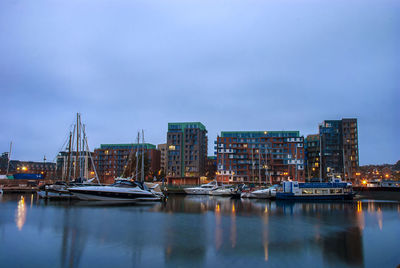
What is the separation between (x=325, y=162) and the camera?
6727 inches

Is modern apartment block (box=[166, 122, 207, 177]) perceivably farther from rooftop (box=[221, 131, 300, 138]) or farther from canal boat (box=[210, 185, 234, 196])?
canal boat (box=[210, 185, 234, 196])

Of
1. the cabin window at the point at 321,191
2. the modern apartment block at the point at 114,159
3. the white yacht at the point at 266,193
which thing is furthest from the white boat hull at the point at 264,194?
the modern apartment block at the point at 114,159

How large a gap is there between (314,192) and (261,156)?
7962 centimetres

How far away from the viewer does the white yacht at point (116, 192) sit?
55969 mm

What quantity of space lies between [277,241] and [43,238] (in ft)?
63.0

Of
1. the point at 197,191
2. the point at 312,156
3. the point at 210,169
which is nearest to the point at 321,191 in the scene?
the point at 197,191

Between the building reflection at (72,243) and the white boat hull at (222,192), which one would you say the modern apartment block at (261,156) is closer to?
the white boat hull at (222,192)

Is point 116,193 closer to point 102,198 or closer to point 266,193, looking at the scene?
point 102,198

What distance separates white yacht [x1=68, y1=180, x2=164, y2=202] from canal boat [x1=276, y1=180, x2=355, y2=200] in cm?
3232

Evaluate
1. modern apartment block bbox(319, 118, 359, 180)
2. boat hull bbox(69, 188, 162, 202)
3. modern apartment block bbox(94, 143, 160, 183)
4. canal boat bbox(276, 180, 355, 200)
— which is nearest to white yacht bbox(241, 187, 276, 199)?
canal boat bbox(276, 180, 355, 200)

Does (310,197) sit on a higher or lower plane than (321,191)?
lower

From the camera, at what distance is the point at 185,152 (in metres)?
157

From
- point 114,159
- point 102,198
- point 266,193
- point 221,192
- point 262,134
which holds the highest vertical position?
point 262,134

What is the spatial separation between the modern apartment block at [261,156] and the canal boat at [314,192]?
77645 millimetres
